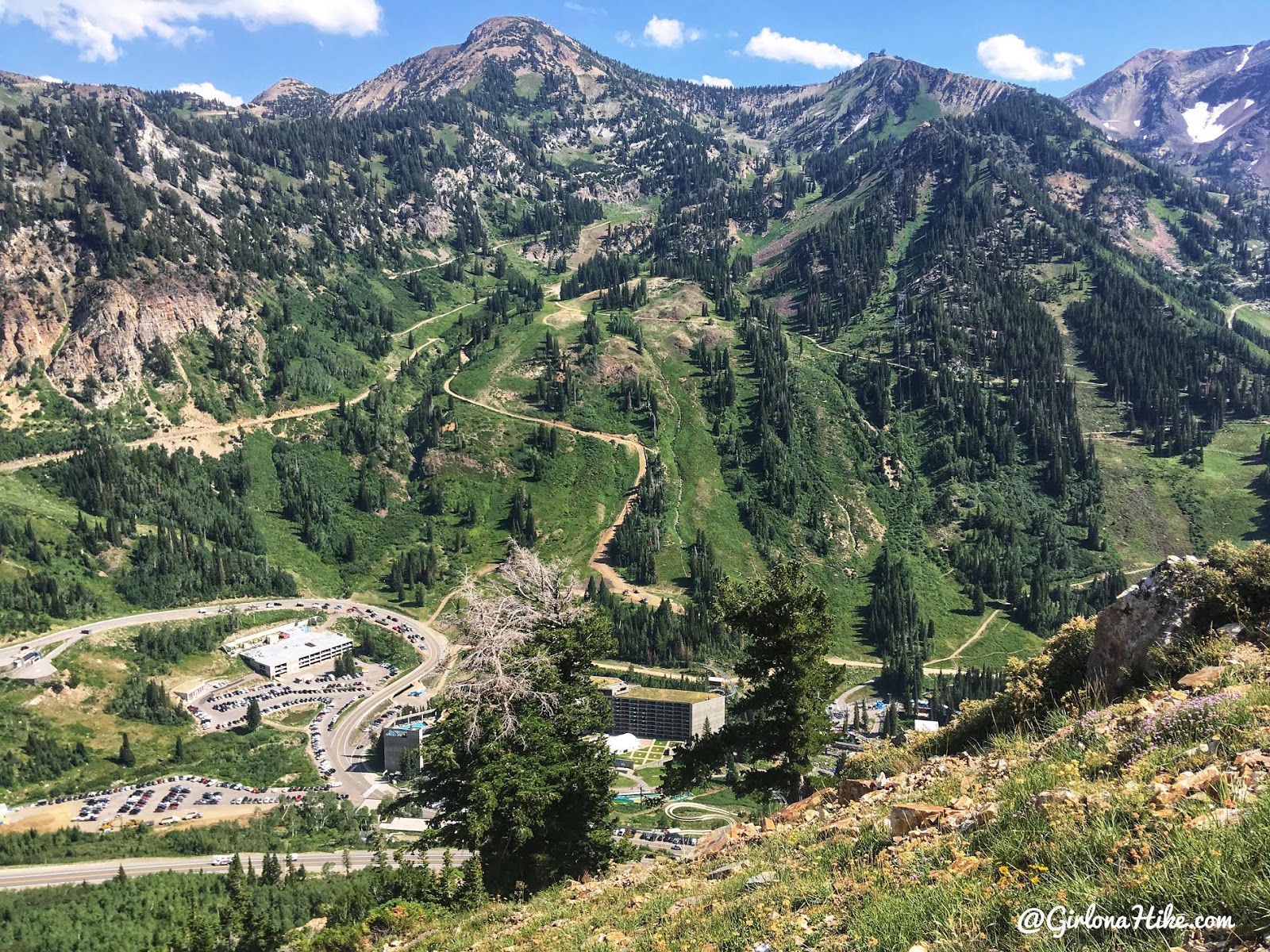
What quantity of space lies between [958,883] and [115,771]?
12085 cm

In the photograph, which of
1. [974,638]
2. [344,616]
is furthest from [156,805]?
[974,638]

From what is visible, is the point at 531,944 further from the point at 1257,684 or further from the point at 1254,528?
the point at 1254,528

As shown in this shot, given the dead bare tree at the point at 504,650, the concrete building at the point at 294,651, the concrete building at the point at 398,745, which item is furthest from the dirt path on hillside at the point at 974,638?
the dead bare tree at the point at 504,650

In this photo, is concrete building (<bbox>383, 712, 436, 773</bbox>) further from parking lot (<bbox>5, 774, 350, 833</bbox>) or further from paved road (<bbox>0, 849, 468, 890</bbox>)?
paved road (<bbox>0, 849, 468, 890</bbox>)

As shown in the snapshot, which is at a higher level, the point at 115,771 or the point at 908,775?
the point at 908,775

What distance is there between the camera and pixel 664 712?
115 m

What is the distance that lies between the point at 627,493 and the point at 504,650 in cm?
13823

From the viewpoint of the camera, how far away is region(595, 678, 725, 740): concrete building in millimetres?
112375

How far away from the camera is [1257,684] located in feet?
34.1

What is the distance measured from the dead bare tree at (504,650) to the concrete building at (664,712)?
88267 mm

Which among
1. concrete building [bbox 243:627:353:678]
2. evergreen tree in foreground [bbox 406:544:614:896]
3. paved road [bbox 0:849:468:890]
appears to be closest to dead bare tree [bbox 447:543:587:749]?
evergreen tree in foreground [bbox 406:544:614:896]

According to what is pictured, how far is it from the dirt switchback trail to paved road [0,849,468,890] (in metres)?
64.0

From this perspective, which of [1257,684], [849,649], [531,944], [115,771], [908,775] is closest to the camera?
[1257,684]

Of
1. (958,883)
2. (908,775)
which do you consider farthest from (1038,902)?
(908,775)
